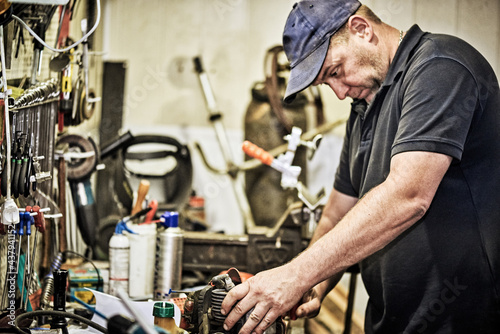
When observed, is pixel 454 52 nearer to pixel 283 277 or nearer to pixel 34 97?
pixel 283 277

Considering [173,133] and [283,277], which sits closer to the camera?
[283,277]

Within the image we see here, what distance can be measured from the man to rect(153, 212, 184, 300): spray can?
513 mm

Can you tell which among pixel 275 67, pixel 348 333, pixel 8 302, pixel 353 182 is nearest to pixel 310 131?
pixel 275 67

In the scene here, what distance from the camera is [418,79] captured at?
4.71 ft

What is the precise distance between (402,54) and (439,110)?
0.33 m

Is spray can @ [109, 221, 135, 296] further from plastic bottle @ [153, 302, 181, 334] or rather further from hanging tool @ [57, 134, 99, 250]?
plastic bottle @ [153, 302, 181, 334]

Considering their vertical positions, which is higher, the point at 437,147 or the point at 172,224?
the point at 437,147

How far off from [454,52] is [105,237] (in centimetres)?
194

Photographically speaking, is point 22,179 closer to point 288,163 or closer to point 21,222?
point 21,222

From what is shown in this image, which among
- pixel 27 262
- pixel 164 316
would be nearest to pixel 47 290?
pixel 27 262

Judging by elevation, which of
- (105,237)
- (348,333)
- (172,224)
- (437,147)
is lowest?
(348,333)

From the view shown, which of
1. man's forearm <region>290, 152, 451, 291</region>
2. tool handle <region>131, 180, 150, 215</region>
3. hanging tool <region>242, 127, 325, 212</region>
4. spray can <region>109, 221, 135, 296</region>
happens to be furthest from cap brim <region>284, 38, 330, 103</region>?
tool handle <region>131, 180, 150, 215</region>

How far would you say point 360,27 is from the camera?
1.64 m

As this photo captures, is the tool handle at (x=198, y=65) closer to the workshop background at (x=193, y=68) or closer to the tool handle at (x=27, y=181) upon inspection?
the workshop background at (x=193, y=68)
